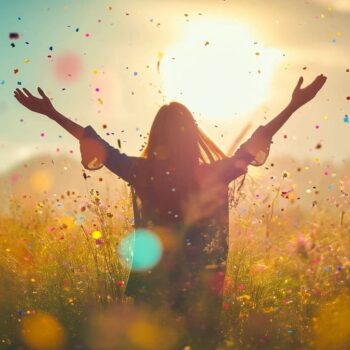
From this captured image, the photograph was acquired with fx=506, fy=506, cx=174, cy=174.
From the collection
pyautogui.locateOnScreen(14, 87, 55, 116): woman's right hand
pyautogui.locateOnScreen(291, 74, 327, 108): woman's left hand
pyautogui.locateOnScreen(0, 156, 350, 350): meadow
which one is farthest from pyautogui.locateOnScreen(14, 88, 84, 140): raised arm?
pyautogui.locateOnScreen(291, 74, 327, 108): woman's left hand

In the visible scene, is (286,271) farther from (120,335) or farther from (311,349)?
(120,335)

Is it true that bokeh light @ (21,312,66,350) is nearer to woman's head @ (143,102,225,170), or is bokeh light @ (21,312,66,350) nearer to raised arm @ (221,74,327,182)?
woman's head @ (143,102,225,170)

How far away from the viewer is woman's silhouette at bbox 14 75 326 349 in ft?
12.6

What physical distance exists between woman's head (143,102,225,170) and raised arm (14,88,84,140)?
2.89ft

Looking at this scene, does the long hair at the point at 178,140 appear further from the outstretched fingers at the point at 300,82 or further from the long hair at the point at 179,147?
the outstretched fingers at the point at 300,82

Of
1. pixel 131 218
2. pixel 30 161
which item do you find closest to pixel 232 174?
pixel 131 218

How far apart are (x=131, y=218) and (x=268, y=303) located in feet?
5.95

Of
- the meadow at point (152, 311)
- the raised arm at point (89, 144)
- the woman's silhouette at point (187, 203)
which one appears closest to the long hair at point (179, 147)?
the woman's silhouette at point (187, 203)

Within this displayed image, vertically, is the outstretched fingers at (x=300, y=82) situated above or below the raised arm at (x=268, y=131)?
above

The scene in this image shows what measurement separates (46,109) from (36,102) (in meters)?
0.11

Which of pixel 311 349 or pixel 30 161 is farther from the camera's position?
pixel 30 161

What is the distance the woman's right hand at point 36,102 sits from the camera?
4514 mm

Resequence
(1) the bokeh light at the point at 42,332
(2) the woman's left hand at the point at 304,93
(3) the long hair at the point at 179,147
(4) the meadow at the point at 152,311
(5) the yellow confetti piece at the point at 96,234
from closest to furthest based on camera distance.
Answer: (3) the long hair at the point at 179,147 → (2) the woman's left hand at the point at 304,93 → (4) the meadow at the point at 152,311 → (1) the bokeh light at the point at 42,332 → (5) the yellow confetti piece at the point at 96,234

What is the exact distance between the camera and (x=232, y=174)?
385 cm
